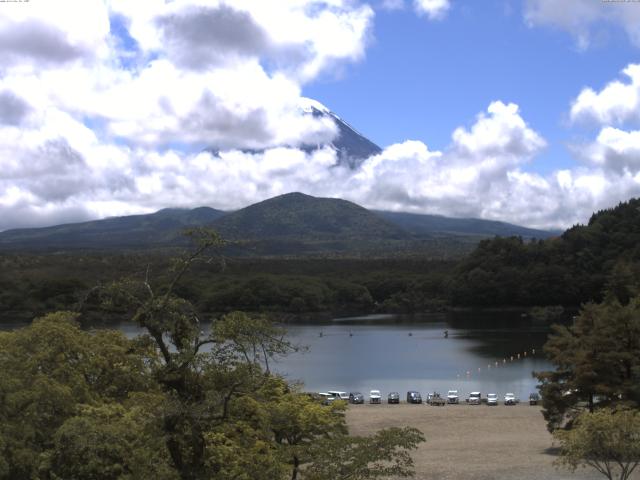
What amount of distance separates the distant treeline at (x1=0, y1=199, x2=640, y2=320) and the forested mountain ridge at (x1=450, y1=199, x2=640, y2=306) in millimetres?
128

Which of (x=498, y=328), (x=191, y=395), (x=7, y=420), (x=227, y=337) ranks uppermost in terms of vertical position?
(x=227, y=337)

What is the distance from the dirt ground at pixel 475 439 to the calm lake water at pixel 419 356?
4.24 m

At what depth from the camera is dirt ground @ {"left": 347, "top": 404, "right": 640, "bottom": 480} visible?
19.8 m

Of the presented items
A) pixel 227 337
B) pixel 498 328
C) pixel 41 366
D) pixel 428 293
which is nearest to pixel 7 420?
pixel 41 366

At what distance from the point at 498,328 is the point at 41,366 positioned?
66.5 meters

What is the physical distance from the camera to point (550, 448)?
23703 mm

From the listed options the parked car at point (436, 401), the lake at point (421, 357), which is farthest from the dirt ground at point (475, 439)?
the lake at point (421, 357)

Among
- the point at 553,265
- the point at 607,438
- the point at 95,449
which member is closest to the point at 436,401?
the point at 607,438

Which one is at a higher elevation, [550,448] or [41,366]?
[41,366]

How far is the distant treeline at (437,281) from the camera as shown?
91750mm

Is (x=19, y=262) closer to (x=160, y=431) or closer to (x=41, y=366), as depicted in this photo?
(x=41, y=366)

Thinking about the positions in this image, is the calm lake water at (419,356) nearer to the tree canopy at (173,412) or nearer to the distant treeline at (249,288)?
the distant treeline at (249,288)

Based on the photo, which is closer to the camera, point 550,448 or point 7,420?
point 7,420

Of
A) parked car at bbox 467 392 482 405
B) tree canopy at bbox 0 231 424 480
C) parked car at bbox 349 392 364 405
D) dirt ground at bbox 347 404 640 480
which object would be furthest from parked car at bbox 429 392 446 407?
tree canopy at bbox 0 231 424 480
